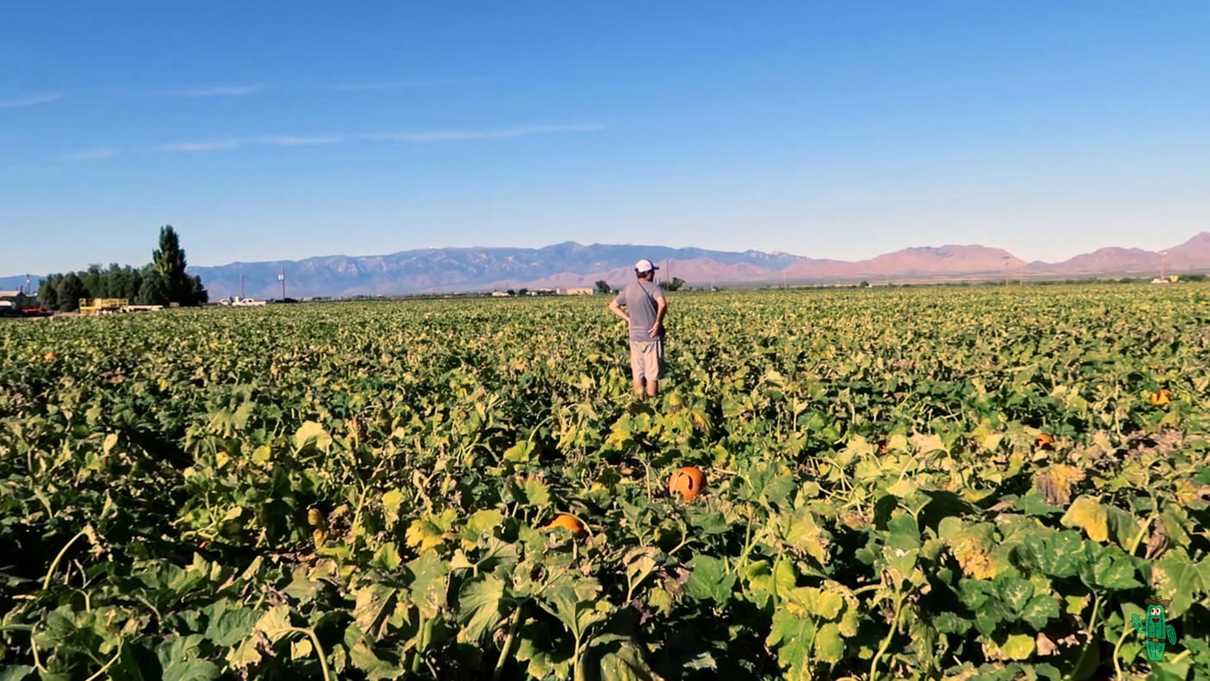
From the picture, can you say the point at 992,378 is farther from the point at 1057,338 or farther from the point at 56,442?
the point at 56,442

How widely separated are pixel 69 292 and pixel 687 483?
103 meters

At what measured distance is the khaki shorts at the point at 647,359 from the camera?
379 inches

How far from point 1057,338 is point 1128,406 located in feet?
22.9

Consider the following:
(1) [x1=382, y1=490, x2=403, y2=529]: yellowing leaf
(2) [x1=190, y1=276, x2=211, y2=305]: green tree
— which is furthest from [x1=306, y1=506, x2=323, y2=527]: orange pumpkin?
(2) [x1=190, y1=276, x2=211, y2=305]: green tree

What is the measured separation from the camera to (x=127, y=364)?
1386 cm

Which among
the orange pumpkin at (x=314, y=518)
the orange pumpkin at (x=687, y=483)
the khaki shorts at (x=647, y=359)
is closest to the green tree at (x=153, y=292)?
the khaki shorts at (x=647, y=359)

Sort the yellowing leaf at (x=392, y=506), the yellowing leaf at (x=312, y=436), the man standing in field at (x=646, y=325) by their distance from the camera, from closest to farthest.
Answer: the yellowing leaf at (x=392, y=506)
the yellowing leaf at (x=312, y=436)
the man standing in field at (x=646, y=325)

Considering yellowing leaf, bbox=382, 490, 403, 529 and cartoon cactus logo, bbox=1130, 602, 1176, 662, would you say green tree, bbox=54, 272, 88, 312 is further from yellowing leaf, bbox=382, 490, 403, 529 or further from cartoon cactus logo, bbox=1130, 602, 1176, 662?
cartoon cactus logo, bbox=1130, 602, 1176, 662

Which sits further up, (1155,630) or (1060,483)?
(1060,483)

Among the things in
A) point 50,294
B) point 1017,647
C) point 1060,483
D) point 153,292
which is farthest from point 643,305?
point 50,294

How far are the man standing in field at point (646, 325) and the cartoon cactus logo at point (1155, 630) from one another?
683 centimetres

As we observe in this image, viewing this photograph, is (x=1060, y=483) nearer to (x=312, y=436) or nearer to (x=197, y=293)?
(x=312, y=436)

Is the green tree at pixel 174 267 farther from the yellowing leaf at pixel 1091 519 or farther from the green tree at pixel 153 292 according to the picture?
the yellowing leaf at pixel 1091 519

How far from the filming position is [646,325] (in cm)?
955
